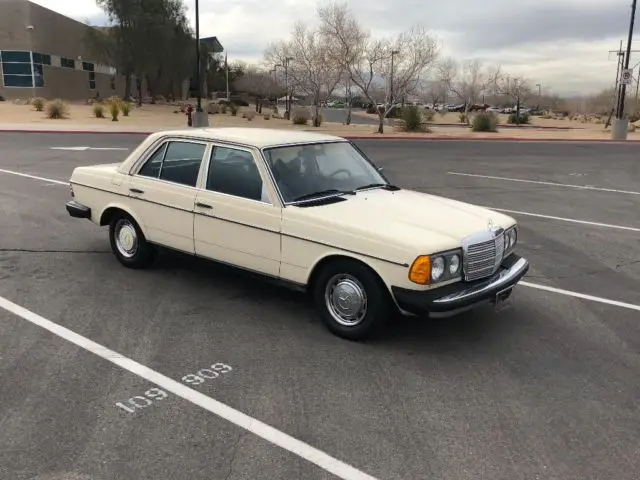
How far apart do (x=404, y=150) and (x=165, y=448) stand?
2077 centimetres

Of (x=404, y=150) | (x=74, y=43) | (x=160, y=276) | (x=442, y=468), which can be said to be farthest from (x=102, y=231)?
(x=74, y=43)

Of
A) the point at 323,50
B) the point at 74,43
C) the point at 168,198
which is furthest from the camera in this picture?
the point at 74,43

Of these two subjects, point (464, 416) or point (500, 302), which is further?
point (500, 302)

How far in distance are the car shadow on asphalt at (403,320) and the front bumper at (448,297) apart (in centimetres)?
45

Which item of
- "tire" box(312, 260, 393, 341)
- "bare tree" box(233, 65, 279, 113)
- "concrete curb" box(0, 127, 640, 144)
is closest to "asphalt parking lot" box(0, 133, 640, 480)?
"tire" box(312, 260, 393, 341)

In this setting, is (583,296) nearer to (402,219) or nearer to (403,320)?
(403,320)

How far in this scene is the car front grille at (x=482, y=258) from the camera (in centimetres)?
449

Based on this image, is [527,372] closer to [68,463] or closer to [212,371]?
[212,371]

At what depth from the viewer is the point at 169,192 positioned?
5.72 meters

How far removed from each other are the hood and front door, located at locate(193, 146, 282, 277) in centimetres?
28

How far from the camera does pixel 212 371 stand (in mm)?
4184

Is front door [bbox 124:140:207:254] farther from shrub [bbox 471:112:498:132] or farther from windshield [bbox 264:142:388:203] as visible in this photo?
shrub [bbox 471:112:498:132]

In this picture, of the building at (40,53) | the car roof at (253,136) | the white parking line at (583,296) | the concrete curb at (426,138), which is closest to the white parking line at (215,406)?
the car roof at (253,136)

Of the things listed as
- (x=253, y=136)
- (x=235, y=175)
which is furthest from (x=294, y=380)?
(x=253, y=136)
